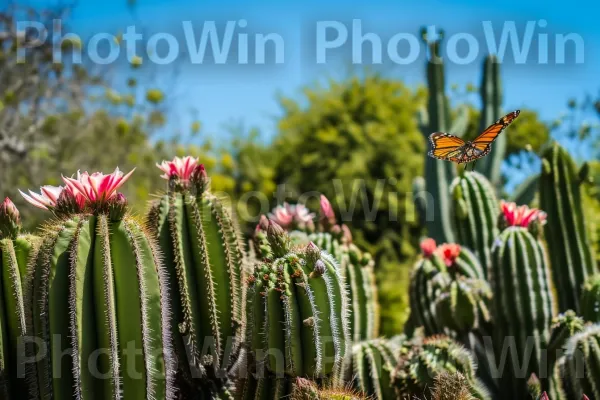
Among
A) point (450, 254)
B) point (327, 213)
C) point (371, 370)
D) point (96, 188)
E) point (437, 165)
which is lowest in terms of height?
point (371, 370)

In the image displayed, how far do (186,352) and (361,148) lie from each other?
11.0 m

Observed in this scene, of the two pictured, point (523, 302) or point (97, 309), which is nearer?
point (97, 309)

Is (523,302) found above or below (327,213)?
below

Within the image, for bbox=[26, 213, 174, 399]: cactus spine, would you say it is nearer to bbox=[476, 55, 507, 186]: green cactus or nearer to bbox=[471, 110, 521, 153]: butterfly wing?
bbox=[471, 110, 521, 153]: butterfly wing

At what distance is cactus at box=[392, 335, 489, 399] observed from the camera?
3.09 meters

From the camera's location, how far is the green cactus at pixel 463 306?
3623mm

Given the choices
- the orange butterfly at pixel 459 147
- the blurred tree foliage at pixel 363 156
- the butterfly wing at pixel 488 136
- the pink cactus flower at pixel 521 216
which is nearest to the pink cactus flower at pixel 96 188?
the orange butterfly at pixel 459 147

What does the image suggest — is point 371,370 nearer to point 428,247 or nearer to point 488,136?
point 428,247

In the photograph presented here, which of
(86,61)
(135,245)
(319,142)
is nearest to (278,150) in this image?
(319,142)

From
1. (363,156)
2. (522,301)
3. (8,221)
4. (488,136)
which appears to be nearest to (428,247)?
(522,301)

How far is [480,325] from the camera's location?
3.81 metres

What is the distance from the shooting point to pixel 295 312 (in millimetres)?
2678

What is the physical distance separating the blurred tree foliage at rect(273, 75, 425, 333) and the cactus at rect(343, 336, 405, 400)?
29.5 feet

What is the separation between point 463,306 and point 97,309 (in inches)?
79.5
